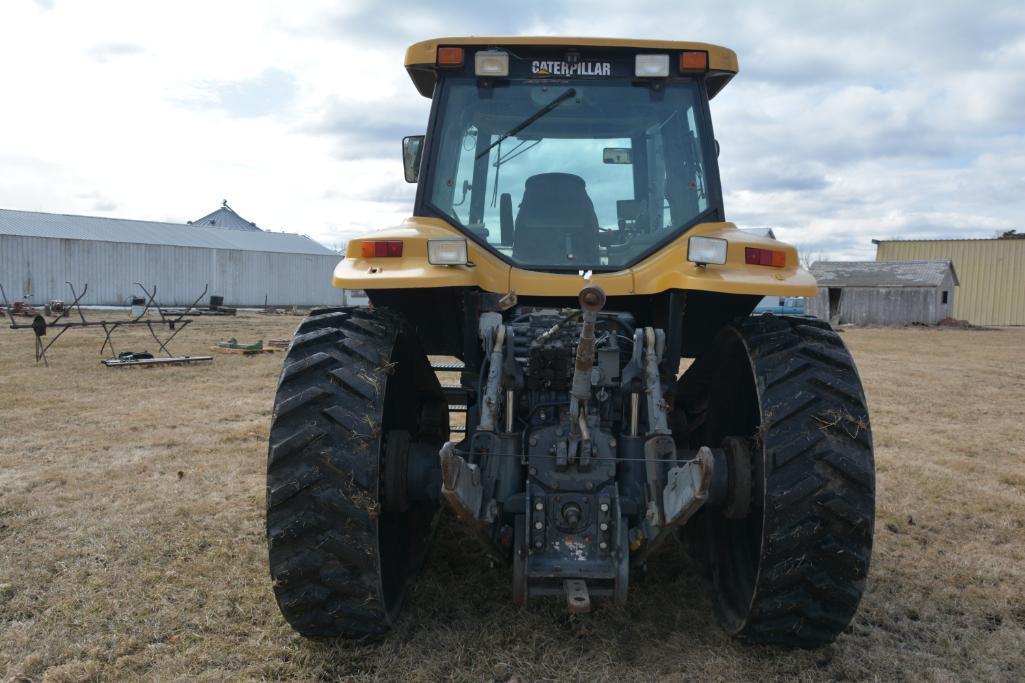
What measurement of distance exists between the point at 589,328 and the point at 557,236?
1.44 m

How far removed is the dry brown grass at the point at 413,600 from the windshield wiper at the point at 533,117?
2.29 meters

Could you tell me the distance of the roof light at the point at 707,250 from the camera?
3.24 metres

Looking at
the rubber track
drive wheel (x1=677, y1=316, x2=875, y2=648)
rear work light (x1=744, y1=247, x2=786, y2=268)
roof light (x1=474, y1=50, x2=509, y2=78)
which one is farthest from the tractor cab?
the rubber track

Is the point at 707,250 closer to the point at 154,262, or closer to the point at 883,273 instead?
the point at 154,262

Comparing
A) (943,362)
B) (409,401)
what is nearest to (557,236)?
(409,401)

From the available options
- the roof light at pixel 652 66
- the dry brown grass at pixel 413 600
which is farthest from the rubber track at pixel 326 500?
the roof light at pixel 652 66

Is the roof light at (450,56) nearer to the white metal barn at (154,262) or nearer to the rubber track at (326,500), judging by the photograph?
the rubber track at (326,500)

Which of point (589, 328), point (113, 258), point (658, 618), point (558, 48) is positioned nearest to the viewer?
point (589, 328)

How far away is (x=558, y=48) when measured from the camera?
4027 mm

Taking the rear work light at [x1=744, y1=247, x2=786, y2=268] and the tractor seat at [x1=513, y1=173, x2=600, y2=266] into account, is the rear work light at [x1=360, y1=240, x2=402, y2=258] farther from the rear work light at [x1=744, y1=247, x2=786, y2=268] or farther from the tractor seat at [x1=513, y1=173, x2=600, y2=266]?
the rear work light at [x1=744, y1=247, x2=786, y2=268]

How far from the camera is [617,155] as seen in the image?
4312mm

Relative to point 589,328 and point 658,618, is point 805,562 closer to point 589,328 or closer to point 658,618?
point 658,618

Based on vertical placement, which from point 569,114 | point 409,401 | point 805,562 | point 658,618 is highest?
point 569,114

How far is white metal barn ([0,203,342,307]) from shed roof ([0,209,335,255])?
4cm
